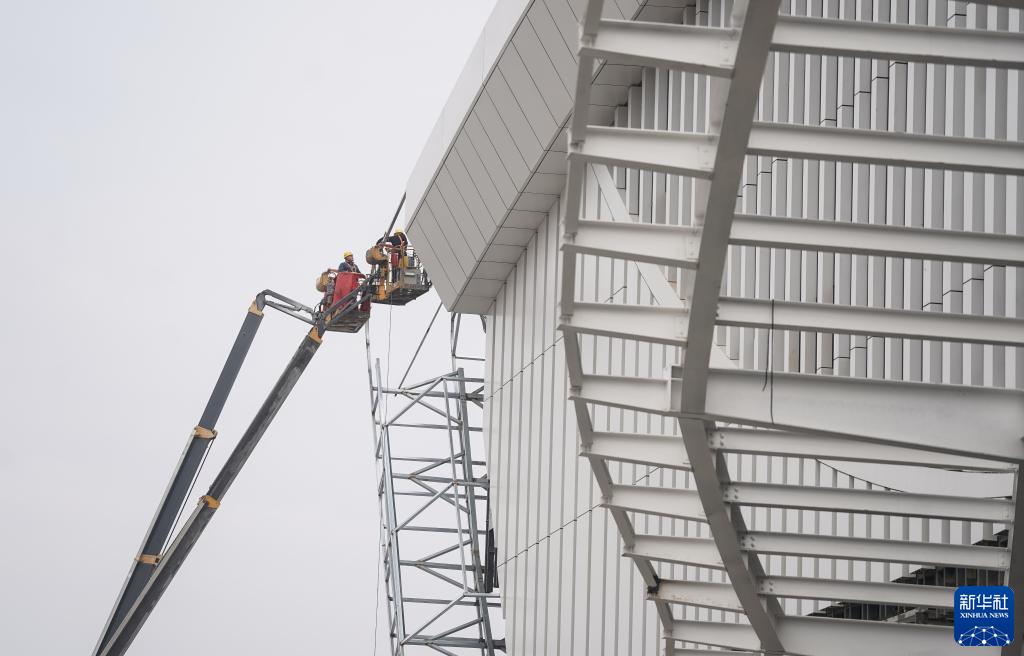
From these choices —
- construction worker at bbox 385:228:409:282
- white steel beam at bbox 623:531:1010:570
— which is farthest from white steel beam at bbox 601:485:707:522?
construction worker at bbox 385:228:409:282

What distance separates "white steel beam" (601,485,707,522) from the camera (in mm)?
14422

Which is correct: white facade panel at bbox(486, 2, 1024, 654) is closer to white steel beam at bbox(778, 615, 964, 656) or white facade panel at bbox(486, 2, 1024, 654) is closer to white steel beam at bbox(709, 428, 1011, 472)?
white steel beam at bbox(778, 615, 964, 656)

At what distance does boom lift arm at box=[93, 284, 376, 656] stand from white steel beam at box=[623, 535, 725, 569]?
956 inches

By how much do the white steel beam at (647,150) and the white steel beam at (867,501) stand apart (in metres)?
4.13

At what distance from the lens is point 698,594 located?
Answer: 50.9ft

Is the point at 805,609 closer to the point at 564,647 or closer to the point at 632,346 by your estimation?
the point at 632,346

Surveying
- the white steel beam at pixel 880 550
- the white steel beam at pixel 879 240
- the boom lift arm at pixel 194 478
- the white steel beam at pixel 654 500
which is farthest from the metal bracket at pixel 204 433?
the white steel beam at pixel 879 240

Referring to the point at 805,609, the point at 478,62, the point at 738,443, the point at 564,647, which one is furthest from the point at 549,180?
the point at 738,443

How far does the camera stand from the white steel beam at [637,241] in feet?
34.7

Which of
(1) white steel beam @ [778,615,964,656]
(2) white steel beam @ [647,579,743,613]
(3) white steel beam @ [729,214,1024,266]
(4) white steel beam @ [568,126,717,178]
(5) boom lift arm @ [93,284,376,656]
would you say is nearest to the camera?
(4) white steel beam @ [568,126,717,178]

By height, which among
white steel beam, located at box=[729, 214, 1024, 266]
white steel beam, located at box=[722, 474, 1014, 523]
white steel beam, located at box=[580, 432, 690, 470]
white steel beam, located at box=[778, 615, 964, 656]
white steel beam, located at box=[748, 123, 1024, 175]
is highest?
white steel beam, located at box=[748, 123, 1024, 175]

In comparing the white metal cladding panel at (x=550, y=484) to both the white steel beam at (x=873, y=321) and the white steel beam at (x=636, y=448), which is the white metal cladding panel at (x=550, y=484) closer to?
the white steel beam at (x=636, y=448)

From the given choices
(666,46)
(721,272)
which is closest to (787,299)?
(721,272)

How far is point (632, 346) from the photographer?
2488 centimetres
